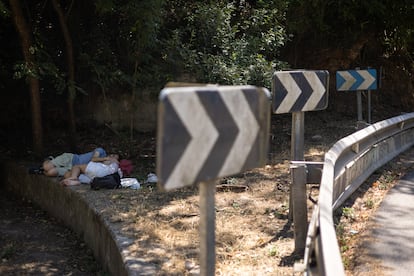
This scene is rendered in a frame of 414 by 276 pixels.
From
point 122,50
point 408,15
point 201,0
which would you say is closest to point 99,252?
point 122,50

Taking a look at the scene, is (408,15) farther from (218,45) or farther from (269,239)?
(269,239)

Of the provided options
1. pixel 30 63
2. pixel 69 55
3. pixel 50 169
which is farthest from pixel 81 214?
pixel 69 55

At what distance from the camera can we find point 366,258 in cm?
481

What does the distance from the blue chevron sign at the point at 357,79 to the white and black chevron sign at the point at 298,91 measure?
12.0 ft

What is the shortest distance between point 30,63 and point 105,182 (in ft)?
10.4

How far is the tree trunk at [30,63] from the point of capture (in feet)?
33.3

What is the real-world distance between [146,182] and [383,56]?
1044cm

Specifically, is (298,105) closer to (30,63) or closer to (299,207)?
(299,207)

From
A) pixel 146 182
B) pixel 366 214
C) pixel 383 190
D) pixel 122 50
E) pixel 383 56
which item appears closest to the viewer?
pixel 366 214

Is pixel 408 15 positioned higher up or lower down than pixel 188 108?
higher up

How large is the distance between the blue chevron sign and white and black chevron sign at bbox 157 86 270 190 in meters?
6.46

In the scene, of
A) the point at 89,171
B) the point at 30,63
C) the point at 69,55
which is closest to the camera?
the point at 89,171

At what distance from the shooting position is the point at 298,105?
545cm

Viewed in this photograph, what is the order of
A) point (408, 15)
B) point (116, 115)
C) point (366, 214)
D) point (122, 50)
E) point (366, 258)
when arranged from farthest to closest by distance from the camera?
1. point (408, 15)
2. point (116, 115)
3. point (122, 50)
4. point (366, 214)
5. point (366, 258)
